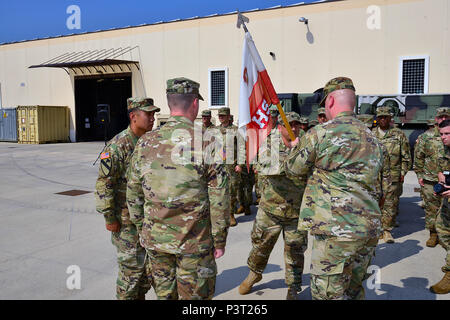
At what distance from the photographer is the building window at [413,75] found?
14742mm

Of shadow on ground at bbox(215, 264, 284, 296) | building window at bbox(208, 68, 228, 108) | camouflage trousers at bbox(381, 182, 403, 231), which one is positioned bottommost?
shadow on ground at bbox(215, 264, 284, 296)

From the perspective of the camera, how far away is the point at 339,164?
8.90 feet

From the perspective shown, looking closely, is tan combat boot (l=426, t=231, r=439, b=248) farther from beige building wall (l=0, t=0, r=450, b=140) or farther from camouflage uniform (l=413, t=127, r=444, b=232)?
beige building wall (l=0, t=0, r=450, b=140)

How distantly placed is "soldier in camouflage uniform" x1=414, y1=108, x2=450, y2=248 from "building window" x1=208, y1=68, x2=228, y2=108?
13936 millimetres

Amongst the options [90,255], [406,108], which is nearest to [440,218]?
[90,255]

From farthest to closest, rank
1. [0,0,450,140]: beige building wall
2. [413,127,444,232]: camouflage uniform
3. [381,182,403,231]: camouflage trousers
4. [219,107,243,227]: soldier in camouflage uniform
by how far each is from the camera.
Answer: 1. [0,0,450,140]: beige building wall
2. [219,107,243,227]: soldier in camouflage uniform
3. [381,182,403,231]: camouflage trousers
4. [413,127,444,232]: camouflage uniform

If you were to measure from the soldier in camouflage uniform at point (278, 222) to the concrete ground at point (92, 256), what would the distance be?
29 cm

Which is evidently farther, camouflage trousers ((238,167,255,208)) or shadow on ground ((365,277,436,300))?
camouflage trousers ((238,167,255,208))

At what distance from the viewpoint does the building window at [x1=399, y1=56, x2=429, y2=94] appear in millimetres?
14742

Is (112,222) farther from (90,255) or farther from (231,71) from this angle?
(231,71)

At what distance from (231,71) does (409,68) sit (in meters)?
7.98

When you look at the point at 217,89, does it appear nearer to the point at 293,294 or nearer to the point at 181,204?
the point at 293,294

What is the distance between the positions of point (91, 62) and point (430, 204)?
64.0 feet

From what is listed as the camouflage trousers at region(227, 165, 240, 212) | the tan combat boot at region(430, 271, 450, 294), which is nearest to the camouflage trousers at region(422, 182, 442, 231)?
the tan combat boot at region(430, 271, 450, 294)
